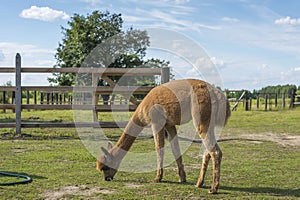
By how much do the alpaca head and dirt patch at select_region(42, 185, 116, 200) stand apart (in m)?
0.56

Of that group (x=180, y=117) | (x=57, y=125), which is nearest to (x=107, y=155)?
(x=180, y=117)

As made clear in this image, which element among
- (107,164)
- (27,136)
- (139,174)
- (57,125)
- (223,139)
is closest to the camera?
(107,164)

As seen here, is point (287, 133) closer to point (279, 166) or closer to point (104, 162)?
point (279, 166)

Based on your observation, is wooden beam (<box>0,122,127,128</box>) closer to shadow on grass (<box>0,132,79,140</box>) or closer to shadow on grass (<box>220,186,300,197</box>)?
shadow on grass (<box>0,132,79,140</box>)

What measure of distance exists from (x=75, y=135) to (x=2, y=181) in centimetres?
621

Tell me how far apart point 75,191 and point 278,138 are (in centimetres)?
935

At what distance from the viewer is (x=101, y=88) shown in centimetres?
1249

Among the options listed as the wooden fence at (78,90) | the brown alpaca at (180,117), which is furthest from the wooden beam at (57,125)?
the brown alpaca at (180,117)

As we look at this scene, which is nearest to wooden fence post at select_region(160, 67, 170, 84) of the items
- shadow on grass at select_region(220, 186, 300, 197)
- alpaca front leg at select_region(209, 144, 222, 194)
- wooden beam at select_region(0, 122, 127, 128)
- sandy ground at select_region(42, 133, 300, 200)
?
wooden beam at select_region(0, 122, 127, 128)

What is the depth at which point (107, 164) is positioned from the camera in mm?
6898

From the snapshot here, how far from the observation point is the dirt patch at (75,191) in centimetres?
583

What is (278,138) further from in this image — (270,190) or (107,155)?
(107,155)

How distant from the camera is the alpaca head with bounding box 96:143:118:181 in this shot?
271 inches

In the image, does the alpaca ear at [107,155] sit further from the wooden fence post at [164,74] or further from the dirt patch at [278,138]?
the dirt patch at [278,138]
